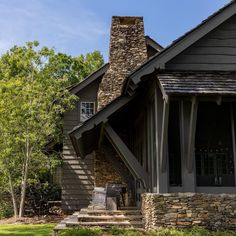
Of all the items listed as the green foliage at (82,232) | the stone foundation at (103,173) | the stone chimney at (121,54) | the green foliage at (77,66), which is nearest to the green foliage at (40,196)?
the stone foundation at (103,173)

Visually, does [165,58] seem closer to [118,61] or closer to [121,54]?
[118,61]

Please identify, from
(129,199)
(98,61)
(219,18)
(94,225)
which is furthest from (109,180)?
(98,61)

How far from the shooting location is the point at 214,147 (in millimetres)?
10398

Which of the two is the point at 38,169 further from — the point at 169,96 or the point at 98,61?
the point at 98,61

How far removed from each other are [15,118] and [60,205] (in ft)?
17.6

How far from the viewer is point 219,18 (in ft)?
33.3

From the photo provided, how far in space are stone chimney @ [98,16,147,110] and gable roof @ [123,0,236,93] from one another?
694 cm

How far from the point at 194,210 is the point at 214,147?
84.2 inches

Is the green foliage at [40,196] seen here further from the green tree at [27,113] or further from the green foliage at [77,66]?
the green foliage at [77,66]

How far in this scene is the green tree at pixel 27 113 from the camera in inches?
664

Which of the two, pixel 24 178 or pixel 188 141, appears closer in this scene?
pixel 188 141

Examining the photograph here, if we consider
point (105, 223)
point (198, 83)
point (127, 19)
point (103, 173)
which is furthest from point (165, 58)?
point (127, 19)

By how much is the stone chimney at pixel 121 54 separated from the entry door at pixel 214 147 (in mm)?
6794

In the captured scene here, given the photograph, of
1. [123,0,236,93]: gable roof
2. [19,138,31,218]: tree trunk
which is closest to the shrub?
[19,138,31,218]: tree trunk
